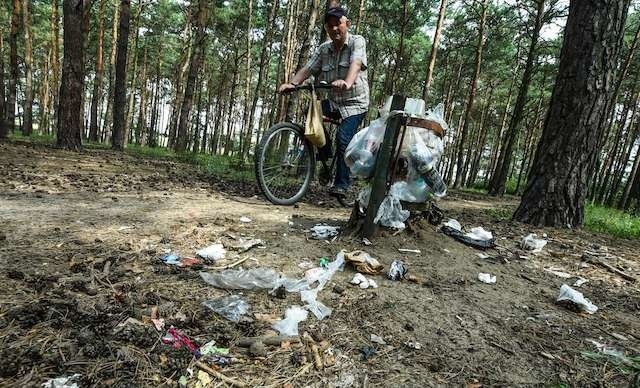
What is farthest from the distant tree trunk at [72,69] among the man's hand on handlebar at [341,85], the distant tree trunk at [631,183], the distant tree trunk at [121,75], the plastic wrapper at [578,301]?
the distant tree trunk at [631,183]

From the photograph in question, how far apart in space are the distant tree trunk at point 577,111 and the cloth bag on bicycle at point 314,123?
3.07 meters

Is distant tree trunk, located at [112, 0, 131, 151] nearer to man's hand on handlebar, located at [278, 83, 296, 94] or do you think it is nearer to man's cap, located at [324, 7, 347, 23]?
man's hand on handlebar, located at [278, 83, 296, 94]

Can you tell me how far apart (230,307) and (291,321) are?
14.0 inches

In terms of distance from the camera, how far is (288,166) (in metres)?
4.59

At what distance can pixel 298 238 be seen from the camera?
3.37m

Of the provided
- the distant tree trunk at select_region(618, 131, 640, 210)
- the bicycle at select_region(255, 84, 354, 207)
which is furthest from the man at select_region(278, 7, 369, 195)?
the distant tree trunk at select_region(618, 131, 640, 210)

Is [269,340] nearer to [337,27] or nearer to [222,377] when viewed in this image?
[222,377]

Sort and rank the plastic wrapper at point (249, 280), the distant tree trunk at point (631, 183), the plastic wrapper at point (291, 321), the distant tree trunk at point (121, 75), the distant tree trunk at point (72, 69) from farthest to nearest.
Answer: the distant tree trunk at point (631, 183), the distant tree trunk at point (121, 75), the distant tree trunk at point (72, 69), the plastic wrapper at point (249, 280), the plastic wrapper at point (291, 321)

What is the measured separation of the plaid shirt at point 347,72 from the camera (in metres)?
4.30

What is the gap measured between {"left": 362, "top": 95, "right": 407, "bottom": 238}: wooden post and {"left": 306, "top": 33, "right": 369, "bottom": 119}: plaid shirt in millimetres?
1084

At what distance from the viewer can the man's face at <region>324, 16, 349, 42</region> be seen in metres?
4.13

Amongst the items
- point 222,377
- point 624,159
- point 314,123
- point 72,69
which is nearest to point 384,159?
point 314,123

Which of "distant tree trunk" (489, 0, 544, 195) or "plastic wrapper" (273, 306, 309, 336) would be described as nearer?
"plastic wrapper" (273, 306, 309, 336)

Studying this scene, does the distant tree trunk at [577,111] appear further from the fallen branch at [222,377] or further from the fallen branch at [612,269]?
the fallen branch at [222,377]
